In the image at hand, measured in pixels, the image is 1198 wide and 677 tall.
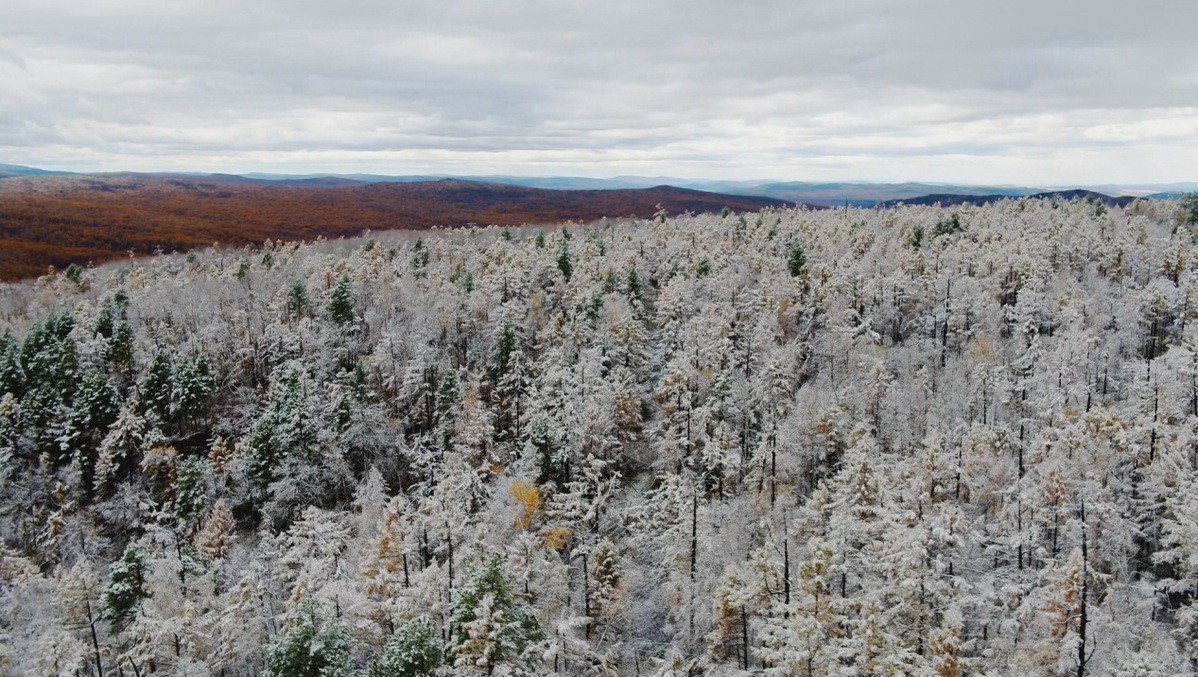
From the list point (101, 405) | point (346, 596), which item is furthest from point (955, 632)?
point (101, 405)

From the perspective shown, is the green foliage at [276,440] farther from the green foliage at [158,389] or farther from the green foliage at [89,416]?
the green foliage at [89,416]

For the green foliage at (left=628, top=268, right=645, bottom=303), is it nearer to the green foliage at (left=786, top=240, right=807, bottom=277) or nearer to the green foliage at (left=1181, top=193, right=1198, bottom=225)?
the green foliage at (left=786, top=240, right=807, bottom=277)

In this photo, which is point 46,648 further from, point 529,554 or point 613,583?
point 613,583

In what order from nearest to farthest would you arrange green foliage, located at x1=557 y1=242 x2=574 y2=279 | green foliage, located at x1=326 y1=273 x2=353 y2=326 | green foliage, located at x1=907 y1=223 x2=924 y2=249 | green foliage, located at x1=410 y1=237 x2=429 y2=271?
green foliage, located at x1=326 y1=273 x2=353 y2=326
green foliage, located at x1=557 y1=242 x2=574 y2=279
green foliage, located at x1=907 y1=223 x2=924 y2=249
green foliage, located at x1=410 y1=237 x2=429 y2=271

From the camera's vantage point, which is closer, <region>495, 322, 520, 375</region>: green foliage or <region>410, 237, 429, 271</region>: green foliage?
<region>495, 322, 520, 375</region>: green foliage

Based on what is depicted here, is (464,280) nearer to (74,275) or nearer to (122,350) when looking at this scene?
(122,350)

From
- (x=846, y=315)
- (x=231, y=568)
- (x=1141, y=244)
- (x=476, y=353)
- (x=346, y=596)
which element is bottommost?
(x=231, y=568)

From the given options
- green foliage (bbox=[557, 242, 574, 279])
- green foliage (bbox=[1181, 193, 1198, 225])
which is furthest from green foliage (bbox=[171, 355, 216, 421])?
green foliage (bbox=[1181, 193, 1198, 225])

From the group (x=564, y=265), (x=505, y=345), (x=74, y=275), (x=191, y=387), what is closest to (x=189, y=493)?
(x=191, y=387)
